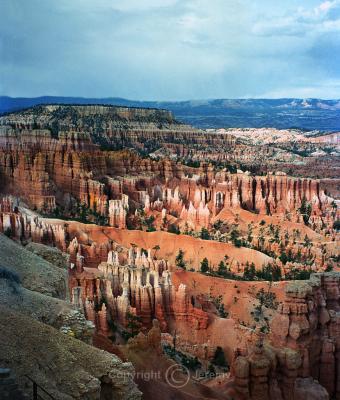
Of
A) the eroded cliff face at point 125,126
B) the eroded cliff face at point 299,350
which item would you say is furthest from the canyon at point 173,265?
the eroded cliff face at point 125,126

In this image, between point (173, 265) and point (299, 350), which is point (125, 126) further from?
point (299, 350)

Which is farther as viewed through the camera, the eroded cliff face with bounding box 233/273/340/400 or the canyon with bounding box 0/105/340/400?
the eroded cliff face with bounding box 233/273/340/400

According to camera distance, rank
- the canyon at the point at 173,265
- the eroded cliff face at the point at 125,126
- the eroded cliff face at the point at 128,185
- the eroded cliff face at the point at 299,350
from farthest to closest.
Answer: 1. the eroded cliff face at the point at 125,126
2. the eroded cliff face at the point at 128,185
3. the eroded cliff face at the point at 299,350
4. the canyon at the point at 173,265

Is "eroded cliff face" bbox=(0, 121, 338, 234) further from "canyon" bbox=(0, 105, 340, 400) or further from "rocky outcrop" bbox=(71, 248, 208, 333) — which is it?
"rocky outcrop" bbox=(71, 248, 208, 333)

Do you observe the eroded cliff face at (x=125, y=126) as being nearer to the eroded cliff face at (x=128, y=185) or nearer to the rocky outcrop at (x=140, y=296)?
the eroded cliff face at (x=128, y=185)

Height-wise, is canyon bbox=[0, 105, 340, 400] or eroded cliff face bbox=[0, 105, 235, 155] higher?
eroded cliff face bbox=[0, 105, 235, 155]

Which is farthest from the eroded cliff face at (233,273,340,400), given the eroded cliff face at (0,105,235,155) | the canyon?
the eroded cliff face at (0,105,235,155)

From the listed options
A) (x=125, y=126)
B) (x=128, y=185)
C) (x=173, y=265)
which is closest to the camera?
(x=173, y=265)

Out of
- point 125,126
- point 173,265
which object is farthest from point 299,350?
point 125,126

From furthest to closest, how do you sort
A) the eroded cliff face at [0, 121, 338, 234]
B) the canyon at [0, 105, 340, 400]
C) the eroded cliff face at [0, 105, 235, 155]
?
the eroded cliff face at [0, 105, 235, 155], the eroded cliff face at [0, 121, 338, 234], the canyon at [0, 105, 340, 400]
